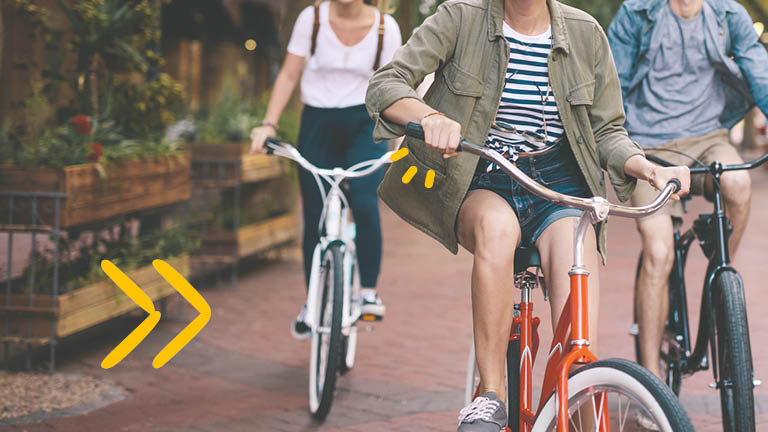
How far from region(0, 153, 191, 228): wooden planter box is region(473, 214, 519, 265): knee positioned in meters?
2.77

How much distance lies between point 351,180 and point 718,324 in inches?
78.0

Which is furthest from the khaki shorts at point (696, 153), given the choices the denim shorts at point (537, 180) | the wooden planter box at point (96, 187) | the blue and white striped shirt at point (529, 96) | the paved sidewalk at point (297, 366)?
the wooden planter box at point (96, 187)

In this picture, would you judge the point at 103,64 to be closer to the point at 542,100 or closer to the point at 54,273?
the point at 54,273

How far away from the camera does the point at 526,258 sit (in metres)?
3.17

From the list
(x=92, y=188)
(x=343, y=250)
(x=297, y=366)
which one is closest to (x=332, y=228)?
(x=343, y=250)

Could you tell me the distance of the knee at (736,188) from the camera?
4160 millimetres

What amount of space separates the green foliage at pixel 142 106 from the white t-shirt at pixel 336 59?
1397 millimetres

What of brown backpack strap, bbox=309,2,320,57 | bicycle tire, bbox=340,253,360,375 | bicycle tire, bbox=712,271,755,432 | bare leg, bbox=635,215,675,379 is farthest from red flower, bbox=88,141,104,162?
bicycle tire, bbox=712,271,755,432

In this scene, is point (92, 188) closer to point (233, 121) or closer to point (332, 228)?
point (332, 228)

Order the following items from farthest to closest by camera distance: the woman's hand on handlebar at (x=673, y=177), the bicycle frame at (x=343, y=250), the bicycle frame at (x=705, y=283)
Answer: the bicycle frame at (x=343, y=250) → the bicycle frame at (x=705, y=283) → the woman's hand on handlebar at (x=673, y=177)

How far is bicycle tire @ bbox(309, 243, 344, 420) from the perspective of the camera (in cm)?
450

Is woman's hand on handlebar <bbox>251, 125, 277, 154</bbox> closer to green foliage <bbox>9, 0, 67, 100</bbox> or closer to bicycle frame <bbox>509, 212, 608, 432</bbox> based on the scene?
green foliage <bbox>9, 0, 67, 100</bbox>

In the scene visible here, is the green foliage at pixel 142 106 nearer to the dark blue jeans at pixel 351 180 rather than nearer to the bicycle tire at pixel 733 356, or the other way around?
the dark blue jeans at pixel 351 180

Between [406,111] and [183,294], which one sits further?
[406,111]
